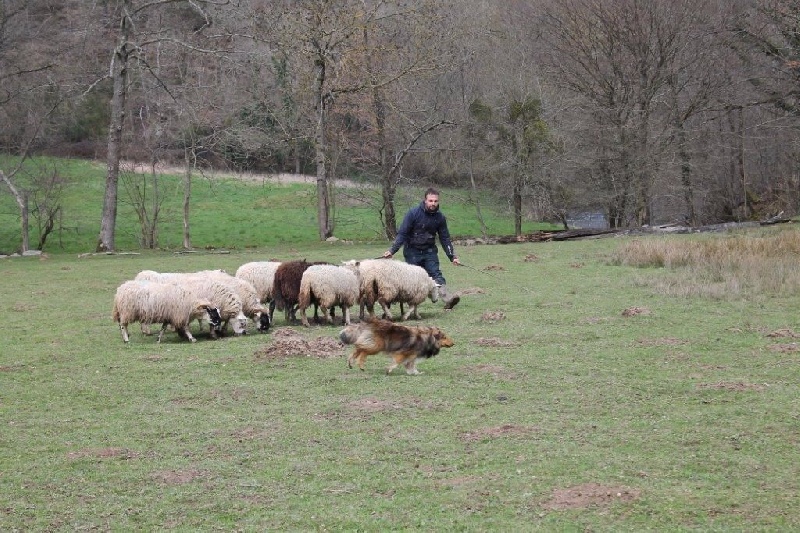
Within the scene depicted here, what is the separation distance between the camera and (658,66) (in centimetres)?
3750

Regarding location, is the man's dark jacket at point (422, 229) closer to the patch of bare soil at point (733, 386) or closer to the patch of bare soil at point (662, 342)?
the patch of bare soil at point (662, 342)

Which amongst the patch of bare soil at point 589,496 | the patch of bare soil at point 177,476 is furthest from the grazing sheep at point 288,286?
the patch of bare soil at point 589,496

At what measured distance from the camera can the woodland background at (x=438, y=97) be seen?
108 feet

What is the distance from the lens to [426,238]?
15758 mm

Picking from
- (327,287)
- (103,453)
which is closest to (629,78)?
(327,287)

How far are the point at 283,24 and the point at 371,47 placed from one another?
3304mm

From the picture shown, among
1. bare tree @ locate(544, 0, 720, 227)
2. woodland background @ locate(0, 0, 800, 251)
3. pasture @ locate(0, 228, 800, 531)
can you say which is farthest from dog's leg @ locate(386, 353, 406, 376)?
bare tree @ locate(544, 0, 720, 227)

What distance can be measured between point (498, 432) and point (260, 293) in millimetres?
8144

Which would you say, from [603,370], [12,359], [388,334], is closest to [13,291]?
[12,359]

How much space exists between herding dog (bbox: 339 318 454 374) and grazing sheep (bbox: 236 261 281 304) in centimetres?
507

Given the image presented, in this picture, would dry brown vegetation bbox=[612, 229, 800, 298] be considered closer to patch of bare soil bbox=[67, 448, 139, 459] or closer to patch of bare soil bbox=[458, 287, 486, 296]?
patch of bare soil bbox=[458, 287, 486, 296]

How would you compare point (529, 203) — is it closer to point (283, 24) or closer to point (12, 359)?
point (283, 24)

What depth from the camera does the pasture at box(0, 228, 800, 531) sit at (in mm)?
6172

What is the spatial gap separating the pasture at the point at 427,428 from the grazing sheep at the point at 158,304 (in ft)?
1.36
